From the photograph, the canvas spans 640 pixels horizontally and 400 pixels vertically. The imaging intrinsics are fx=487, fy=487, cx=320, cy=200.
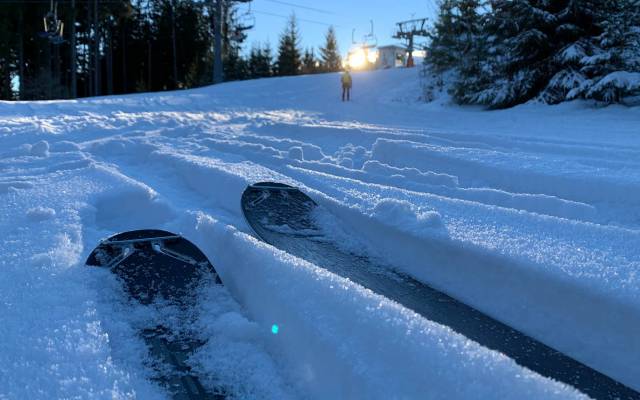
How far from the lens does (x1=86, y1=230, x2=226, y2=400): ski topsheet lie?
175 centimetres

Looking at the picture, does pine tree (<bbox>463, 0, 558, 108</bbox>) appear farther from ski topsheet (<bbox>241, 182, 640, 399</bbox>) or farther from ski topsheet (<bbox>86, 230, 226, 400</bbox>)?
ski topsheet (<bbox>86, 230, 226, 400</bbox>)

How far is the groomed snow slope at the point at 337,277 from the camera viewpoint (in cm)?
149

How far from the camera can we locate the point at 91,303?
1948mm

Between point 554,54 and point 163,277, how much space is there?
13.0 meters

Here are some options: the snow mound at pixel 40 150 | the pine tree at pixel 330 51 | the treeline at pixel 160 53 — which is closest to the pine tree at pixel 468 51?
the snow mound at pixel 40 150

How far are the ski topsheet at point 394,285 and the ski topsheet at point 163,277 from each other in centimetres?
60

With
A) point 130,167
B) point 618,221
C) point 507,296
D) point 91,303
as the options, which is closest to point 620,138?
point 618,221

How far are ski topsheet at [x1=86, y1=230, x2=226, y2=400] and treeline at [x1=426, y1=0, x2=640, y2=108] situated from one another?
11.1m

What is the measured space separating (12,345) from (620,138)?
766 cm

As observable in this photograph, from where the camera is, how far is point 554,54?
495 inches

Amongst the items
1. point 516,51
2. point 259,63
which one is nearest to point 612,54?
point 516,51

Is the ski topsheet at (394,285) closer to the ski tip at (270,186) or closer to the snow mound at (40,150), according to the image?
the ski tip at (270,186)

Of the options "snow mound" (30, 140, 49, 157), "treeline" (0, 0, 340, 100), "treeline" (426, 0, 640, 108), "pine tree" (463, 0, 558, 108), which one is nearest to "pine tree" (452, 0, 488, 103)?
"treeline" (426, 0, 640, 108)

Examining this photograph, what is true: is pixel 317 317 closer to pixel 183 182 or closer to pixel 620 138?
pixel 183 182
